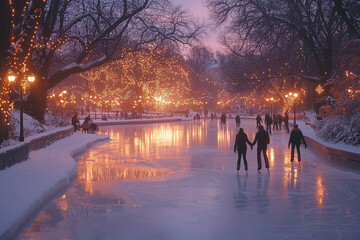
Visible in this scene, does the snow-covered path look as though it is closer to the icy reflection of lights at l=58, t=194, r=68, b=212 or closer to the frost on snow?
the icy reflection of lights at l=58, t=194, r=68, b=212

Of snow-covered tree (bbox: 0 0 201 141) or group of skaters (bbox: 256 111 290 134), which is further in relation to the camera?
group of skaters (bbox: 256 111 290 134)

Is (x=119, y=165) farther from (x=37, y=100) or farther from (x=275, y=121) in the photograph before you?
(x=275, y=121)

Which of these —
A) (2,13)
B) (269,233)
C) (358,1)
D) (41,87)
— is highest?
(358,1)

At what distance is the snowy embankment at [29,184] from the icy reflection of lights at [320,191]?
6.11m

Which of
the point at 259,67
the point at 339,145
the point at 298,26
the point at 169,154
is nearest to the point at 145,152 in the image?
the point at 169,154

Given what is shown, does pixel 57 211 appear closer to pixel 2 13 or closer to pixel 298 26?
pixel 2 13

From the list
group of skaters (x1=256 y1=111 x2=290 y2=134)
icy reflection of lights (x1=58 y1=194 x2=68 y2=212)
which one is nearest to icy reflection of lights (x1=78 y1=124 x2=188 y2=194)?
icy reflection of lights (x1=58 y1=194 x2=68 y2=212)

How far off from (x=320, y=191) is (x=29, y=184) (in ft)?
24.2

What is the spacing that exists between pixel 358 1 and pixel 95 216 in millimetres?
16728

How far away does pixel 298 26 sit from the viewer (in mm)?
30219

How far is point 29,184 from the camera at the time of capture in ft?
33.7

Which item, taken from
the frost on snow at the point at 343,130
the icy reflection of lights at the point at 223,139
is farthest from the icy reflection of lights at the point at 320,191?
the icy reflection of lights at the point at 223,139

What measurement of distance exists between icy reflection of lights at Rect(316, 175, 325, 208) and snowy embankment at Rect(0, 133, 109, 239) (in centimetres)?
611

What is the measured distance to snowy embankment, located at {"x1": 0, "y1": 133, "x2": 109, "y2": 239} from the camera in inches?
282
